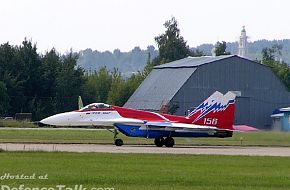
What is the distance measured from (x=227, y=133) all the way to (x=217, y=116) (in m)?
1.06

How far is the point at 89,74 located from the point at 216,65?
105 ft

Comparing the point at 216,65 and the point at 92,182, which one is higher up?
the point at 216,65

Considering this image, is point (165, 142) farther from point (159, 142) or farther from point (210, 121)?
point (210, 121)

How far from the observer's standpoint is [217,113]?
46.3m

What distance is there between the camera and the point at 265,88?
89188 millimetres

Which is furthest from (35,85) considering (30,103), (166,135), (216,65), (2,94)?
(166,135)

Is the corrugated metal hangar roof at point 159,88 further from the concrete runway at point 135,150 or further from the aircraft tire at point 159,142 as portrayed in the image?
the concrete runway at point 135,150

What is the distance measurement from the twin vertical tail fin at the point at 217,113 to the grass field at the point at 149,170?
42.6 ft

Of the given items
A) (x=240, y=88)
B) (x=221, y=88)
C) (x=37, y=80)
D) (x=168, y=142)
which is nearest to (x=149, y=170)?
(x=168, y=142)

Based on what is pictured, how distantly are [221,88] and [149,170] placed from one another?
202 ft

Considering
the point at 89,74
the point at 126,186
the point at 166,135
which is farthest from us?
the point at 89,74

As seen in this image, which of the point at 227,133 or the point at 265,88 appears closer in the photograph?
the point at 227,133

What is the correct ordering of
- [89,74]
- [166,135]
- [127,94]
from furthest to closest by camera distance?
[89,74]
[127,94]
[166,135]

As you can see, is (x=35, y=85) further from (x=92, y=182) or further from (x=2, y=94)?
(x=92, y=182)
